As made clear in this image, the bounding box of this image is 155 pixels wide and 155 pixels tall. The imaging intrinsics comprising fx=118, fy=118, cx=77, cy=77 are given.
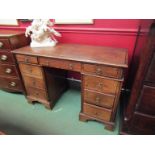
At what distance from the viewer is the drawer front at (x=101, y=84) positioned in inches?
41.8

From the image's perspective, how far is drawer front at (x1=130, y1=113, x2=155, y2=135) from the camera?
3.34 feet

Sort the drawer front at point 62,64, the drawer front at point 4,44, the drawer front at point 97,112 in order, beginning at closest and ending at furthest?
the drawer front at point 62,64 → the drawer front at point 97,112 → the drawer front at point 4,44

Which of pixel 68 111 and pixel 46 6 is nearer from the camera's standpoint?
pixel 46 6

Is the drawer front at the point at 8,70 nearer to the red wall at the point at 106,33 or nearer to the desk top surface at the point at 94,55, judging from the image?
the desk top surface at the point at 94,55

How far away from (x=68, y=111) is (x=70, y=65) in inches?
29.7

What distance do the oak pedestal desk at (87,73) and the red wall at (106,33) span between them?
22 centimetres

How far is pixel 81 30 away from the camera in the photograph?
155 cm

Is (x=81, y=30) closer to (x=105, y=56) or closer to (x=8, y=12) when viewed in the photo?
(x=105, y=56)

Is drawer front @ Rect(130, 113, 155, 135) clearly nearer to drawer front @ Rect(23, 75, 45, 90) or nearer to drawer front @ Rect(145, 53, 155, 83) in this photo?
drawer front @ Rect(145, 53, 155, 83)

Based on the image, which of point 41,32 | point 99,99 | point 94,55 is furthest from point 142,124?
point 41,32

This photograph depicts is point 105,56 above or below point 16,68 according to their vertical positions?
above

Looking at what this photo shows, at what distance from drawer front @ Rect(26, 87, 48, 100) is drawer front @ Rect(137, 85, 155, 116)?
109 centimetres

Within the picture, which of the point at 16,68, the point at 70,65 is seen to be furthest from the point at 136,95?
the point at 16,68

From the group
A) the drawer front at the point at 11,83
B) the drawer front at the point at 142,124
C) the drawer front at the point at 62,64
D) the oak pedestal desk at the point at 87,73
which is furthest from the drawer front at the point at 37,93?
the drawer front at the point at 142,124
